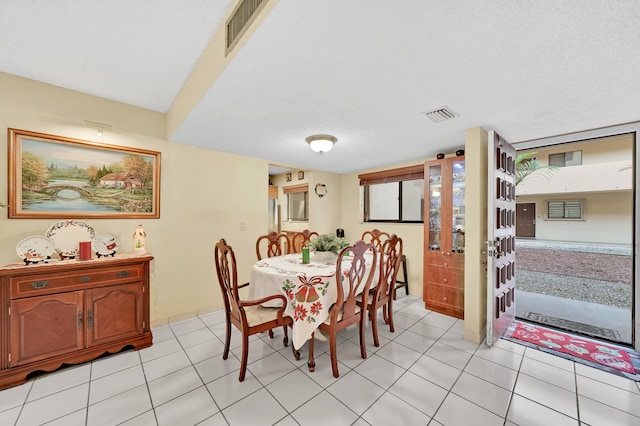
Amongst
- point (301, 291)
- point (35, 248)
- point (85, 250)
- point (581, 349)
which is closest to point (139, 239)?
point (85, 250)

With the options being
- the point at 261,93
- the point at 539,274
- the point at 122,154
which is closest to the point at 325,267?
the point at 261,93

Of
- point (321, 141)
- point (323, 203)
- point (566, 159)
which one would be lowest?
point (323, 203)

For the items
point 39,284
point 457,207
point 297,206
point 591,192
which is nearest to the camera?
point 39,284

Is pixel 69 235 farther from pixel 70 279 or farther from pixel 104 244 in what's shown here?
pixel 70 279

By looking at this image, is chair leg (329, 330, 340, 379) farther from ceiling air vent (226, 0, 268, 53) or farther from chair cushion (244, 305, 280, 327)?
ceiling air vent (226, 0, 268, 53)

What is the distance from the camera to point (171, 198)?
9.66 feet

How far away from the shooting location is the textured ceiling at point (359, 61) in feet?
3.70

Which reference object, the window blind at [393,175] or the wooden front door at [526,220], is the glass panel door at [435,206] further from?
the wooden front door at [526,220]

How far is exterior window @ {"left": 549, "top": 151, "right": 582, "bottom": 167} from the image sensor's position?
7.07m

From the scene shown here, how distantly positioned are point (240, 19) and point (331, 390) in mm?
2504

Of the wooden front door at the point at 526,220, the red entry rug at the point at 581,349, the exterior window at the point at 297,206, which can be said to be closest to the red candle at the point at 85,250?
the exterior window at the point at 297,206

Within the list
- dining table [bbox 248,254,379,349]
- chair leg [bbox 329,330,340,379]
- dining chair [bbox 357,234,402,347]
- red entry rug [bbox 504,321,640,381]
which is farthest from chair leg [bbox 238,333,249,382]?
red entry rug [bbox 504,321,640,381]

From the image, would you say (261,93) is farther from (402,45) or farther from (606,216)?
(606,216)

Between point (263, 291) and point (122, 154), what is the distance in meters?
2.12
